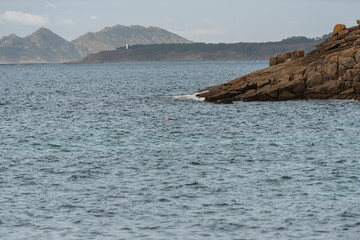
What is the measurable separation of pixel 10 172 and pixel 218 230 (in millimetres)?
14382

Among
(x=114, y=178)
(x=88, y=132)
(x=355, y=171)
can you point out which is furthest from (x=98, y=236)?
(x=88, y=132)

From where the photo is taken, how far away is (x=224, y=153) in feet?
110

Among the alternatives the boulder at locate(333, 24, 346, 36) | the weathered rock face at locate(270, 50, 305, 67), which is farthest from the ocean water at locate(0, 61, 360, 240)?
the boulder at locate(333, 24, 346, 36)

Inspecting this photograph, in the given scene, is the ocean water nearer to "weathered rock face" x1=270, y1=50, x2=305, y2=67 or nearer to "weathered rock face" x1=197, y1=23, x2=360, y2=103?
"weathered rock face" x1=197, y1=23, x2=360, y2=103

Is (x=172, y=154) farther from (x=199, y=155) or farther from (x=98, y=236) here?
(x=98, y=236)

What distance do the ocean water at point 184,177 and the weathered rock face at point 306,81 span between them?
967 centimetres

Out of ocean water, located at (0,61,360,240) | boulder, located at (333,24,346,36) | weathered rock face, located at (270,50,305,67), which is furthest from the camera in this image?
boulder, located at (333,24,346,36)

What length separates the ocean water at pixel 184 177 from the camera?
19516 mm

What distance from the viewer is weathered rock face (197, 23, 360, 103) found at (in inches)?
2368

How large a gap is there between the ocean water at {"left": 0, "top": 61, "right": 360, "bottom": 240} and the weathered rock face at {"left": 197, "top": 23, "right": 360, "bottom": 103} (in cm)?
967

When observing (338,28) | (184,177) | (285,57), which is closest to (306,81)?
(285,57)

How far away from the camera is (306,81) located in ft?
201

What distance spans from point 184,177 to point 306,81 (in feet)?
125

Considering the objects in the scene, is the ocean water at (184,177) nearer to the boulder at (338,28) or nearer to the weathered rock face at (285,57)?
the weathered rock face at (285,57)
